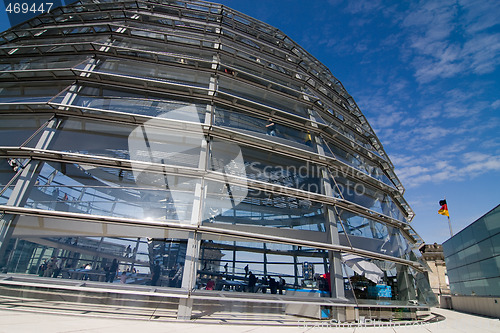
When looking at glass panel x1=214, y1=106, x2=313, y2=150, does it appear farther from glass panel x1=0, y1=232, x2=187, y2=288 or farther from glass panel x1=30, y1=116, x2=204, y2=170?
glass panel x1=0, y1=232, x2=187, y2=288

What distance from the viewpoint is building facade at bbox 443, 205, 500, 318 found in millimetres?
14875

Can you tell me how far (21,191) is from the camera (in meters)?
6.53

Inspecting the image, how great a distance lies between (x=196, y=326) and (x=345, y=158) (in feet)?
31.4

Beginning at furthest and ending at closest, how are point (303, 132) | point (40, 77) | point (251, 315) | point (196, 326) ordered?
point (303, 132) < point (40, 77) < point (251, 315) < point (196, 326)

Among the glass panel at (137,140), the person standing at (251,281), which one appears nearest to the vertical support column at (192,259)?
the glass panel at (137,140)

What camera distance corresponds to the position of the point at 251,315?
619 centimetres

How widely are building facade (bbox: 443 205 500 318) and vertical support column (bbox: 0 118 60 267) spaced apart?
24331 mm

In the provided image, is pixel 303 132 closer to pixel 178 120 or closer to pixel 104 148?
pixel 178 120

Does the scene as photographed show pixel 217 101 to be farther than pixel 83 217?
Yes

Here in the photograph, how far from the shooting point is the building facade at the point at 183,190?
6.23 meters

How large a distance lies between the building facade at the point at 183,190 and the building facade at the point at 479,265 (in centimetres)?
873

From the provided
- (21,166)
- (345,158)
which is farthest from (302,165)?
(21,166)

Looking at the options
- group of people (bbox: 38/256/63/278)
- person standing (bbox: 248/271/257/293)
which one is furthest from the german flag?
group of people (bbox: 38/256/63/278)

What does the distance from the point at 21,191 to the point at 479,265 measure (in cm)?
2817
